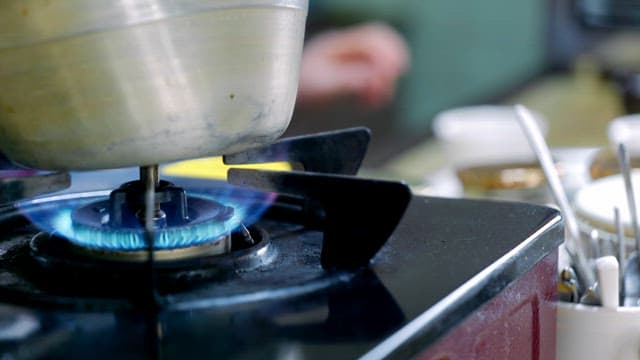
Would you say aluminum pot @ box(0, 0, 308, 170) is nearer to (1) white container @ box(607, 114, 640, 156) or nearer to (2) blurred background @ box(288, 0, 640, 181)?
(1) white container @ box(607, 114, 640, 156)

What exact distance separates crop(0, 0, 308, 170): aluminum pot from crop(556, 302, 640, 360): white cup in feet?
1.11

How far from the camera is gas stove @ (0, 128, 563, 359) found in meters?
0.46

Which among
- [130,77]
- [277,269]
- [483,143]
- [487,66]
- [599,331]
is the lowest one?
[487,66]

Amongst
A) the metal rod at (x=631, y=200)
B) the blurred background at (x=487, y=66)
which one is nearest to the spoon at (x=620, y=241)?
the metal rod at (x=631, y=200)

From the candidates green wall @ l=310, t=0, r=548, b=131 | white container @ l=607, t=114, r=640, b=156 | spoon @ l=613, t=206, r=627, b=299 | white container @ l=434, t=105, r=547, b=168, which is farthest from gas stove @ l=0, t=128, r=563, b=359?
green wall @ l=310, t=0, r=548, b=131

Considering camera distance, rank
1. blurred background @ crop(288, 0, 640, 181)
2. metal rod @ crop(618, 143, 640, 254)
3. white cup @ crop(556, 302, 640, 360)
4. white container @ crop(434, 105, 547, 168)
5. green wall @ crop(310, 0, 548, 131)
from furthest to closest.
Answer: green wall @ crop(310, 0, 548, 131), blurred background @ crop(288, 0, 640, 181), white container @ crop(434, 105, 547, 168), metal rod @ crop(618, 143, 640, 254), white cup @ crop(556, 302, 640, 360)

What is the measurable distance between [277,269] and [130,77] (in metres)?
0.16

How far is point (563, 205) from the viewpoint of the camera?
0.90m

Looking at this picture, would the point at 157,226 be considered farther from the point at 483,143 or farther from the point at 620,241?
the point at 483,143

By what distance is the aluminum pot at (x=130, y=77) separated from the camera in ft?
1.63

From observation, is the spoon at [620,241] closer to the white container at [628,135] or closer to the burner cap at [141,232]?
the burner cap at [141,232]

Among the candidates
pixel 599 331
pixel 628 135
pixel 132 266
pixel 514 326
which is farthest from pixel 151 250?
pixel 628 135

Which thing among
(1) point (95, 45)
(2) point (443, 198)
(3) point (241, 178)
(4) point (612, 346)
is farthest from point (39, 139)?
(4) point (612, 346)

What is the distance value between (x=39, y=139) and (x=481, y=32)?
2868 millimetres
